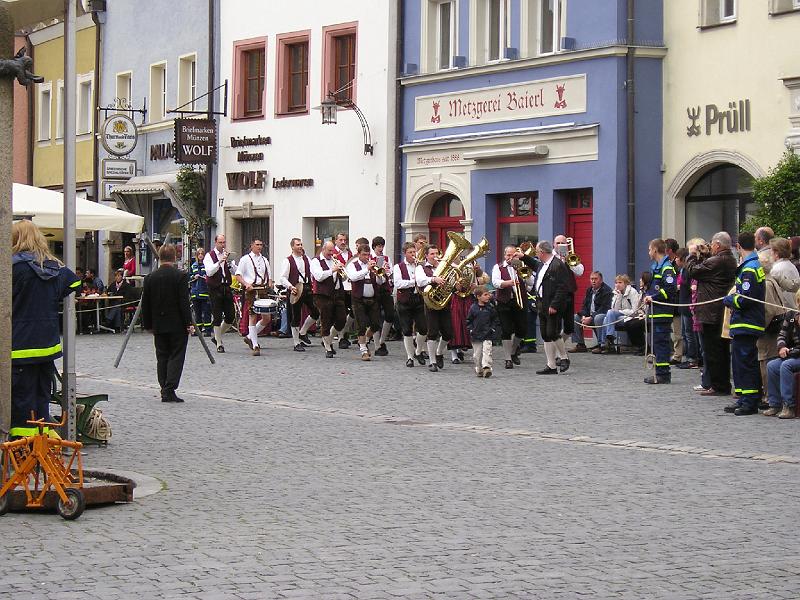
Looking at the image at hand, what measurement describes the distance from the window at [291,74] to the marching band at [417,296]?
8569 mm

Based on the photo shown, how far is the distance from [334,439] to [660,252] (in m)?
7.28

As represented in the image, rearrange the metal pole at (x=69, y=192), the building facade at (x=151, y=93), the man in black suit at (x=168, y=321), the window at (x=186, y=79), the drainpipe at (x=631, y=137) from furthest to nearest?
the window at (x=186, y=79)
the building facade at (x=151, y=93)
the drainpipe at (x=631, y=137)
the man in black suit at (x=168, y=321)
the metal pole at (x=69, y=192)

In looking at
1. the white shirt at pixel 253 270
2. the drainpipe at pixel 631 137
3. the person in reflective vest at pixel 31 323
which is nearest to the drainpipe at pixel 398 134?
the white shirt at pixel 253 270

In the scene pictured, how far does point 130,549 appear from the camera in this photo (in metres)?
8.88

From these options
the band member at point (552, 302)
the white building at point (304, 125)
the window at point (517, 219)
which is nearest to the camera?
the band member at point (552, 302)

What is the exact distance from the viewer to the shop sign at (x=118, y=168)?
1527 inches

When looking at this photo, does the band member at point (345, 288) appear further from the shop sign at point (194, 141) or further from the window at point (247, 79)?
the window at point (247, 79)

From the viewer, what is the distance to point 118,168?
38844mm

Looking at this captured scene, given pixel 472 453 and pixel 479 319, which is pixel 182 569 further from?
pixel 479 319

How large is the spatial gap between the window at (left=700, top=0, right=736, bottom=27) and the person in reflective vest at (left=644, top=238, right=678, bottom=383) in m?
6.88

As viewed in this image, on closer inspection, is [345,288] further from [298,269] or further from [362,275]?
[362,275]

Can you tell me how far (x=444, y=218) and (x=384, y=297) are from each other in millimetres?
6264

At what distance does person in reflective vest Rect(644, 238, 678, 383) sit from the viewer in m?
20.1

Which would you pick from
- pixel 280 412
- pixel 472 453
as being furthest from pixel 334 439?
pixel 280 412
